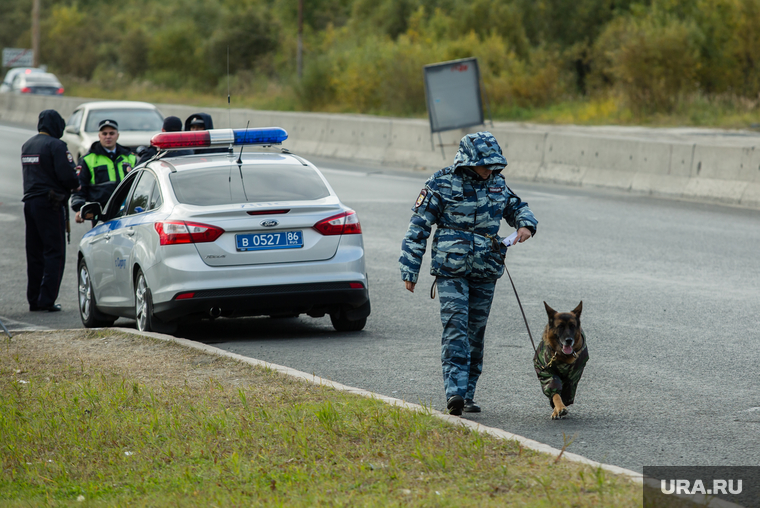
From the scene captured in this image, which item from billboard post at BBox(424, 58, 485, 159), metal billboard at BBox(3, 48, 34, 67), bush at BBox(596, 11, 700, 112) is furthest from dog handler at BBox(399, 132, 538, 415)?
metal billboard at BBox(3, 48, 34, 67)

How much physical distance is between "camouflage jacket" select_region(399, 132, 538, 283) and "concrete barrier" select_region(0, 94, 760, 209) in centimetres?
609

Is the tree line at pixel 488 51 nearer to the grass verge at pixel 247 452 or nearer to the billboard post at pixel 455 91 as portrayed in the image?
the billboard post at pixel 455 91

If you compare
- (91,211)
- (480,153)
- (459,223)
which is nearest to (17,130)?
(91,211)

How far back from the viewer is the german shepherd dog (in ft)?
18.9

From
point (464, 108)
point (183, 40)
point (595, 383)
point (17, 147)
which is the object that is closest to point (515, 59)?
point (464, 108)

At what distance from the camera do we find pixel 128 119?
20.9 meters

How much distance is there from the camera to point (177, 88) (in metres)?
60.8

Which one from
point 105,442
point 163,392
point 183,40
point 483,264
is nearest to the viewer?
point 105,442

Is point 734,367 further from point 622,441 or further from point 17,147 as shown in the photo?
point 17,147

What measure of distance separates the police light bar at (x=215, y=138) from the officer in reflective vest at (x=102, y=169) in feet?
7.14

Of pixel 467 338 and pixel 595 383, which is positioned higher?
pixel 467 338

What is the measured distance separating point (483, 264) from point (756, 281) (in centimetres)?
558

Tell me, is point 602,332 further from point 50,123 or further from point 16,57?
point 16,57

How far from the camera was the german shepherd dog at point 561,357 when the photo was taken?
576cm
